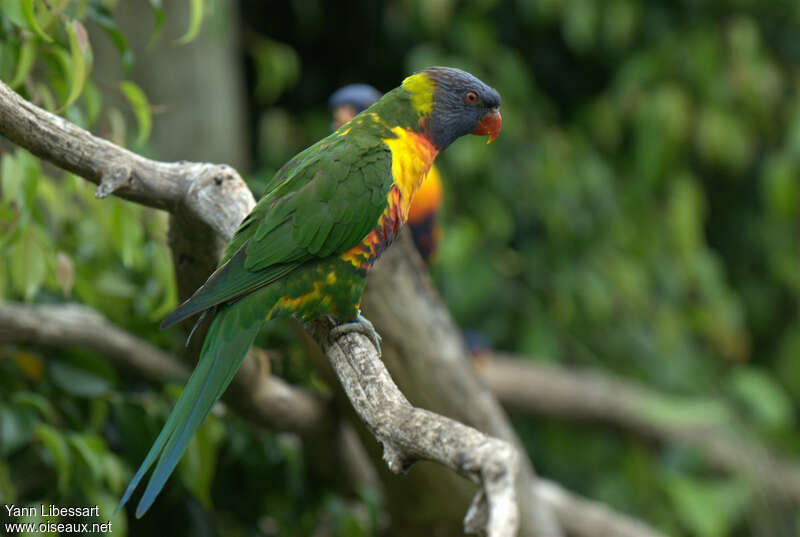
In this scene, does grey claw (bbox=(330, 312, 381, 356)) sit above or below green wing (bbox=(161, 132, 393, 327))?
below

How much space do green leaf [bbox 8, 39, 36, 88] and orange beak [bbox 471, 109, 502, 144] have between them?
0.69m

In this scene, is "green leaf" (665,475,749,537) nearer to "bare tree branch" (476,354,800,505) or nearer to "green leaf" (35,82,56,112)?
"bare tree branch" (476,354,800,505)

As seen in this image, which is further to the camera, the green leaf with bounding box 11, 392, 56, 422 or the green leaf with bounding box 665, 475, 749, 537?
the green leaf with bounding box 665, 475, 749, 537

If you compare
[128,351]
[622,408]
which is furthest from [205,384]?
[622,408]

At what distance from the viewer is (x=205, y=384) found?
1033 millimetres

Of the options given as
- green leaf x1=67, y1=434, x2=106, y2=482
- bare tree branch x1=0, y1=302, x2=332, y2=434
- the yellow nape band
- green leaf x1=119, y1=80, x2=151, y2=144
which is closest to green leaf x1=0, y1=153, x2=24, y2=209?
green leaf x1=119, y1=80, x2=151, y2=144

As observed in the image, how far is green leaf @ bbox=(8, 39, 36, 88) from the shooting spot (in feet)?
4.03

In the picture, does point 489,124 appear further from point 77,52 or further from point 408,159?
point 77,52

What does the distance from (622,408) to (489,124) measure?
209cm

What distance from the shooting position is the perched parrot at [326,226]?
3.52 feet

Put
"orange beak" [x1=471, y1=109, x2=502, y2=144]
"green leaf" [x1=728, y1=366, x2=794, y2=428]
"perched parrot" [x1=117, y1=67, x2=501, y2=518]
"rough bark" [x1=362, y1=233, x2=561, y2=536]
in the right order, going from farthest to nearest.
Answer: "green leaf" [x1=728, y1=366, x2=794, y2=428] < "rough bark" [x1=362, y1=233, x2=561, y2=536] < "orange beak" [x1=471, y1=109, x2=502, y2=144] < "perched parrot" [x1=117, y1=67, x2=501, y2=518]

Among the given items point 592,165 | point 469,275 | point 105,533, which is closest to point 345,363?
point 105,533

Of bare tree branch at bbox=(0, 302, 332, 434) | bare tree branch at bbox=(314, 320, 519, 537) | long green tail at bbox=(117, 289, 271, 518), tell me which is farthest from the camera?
bare tree branch at bbox=(0, 302, 332, 434)

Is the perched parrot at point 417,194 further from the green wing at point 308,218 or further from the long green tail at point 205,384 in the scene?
the long green tail at point 205,384
